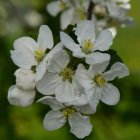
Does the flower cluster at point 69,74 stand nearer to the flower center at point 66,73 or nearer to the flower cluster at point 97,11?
the flower center at point 66,73

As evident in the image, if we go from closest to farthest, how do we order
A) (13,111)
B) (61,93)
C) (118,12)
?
(61,93) < (118,12) < (13,111)

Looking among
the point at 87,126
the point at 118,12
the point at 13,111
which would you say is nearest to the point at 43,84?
the point at 87,126

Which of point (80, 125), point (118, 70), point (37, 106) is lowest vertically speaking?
point (37, 106)

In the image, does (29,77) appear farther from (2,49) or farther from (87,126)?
(2,49)

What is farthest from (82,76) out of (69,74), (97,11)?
(97,11)

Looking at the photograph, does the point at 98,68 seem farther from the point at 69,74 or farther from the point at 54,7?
the point at 54,7

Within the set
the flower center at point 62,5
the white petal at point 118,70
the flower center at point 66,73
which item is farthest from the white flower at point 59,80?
the flower center at point 62,5
